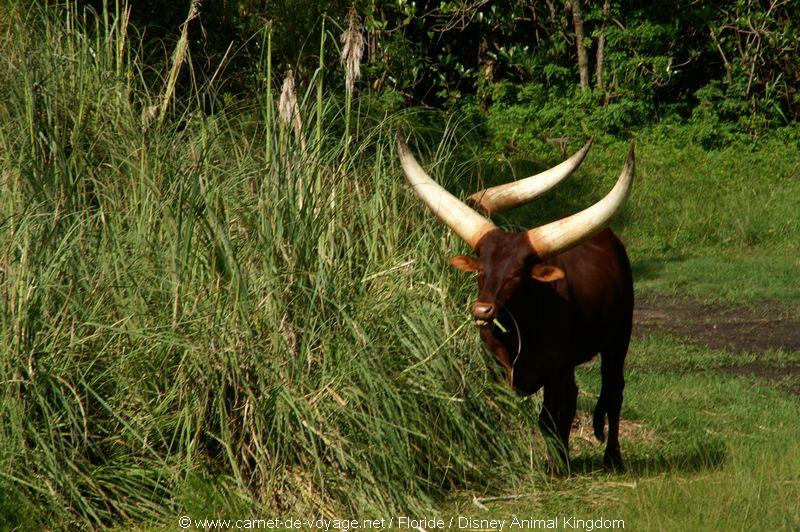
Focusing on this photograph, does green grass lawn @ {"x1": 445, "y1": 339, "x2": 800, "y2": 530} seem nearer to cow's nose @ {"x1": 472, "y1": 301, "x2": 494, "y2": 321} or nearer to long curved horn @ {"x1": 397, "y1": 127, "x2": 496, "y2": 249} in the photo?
cow's nose @ {"x1": 472, "y1": 301, "x2": 494, "y2": 321}

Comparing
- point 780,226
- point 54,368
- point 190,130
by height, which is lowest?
point 780,226

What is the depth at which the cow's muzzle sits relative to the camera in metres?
5.43

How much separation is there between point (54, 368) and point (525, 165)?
451 inches

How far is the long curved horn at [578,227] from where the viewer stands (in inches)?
221

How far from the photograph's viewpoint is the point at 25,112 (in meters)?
6.49

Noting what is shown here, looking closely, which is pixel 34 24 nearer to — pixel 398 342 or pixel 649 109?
pixel 398 342

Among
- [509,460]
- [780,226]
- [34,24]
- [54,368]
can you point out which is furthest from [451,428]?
[780,226]

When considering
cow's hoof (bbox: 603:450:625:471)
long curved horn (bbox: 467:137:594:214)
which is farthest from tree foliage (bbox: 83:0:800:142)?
cow's hoof (bbox: 603:450:625:471)

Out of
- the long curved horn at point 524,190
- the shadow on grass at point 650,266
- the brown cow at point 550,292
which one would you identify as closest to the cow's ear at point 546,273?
the brown cow at point 550,292

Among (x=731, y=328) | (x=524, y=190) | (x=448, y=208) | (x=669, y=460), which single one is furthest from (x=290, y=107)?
(x=731, y=328)

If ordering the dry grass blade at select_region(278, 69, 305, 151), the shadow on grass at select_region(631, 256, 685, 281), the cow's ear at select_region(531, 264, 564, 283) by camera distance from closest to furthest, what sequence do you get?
the cow's ear at select_region(531, 264, 564, 283) < the dry grass blade at select_region(278, 69, 305, 151) < the shadow on grass at select_region(631, 256, 685, 281)

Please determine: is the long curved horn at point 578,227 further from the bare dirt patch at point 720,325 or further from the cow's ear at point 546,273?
the bare dirt patch at point 720,325

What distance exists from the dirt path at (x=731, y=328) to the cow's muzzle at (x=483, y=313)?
150 inches

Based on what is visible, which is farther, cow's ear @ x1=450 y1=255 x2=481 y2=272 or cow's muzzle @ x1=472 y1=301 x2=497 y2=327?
cow's ear @ x1=450 y1=255 x2=481 y2=272
